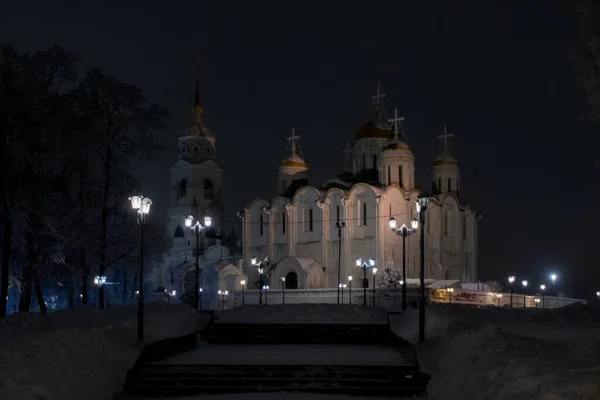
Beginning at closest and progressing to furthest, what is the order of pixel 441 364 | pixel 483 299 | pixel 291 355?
pixel 441 364 → pixel 291 355 → pixel 483 299

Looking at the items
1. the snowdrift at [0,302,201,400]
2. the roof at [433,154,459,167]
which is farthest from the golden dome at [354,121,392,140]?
the snowdrift at [0,302,201,400]

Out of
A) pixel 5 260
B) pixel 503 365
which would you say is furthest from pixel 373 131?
pixel 503 365

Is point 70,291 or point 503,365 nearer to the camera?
point 503,365

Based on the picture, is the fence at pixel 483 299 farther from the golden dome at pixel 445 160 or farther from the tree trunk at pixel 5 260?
the tree trunk at pixel 5 260

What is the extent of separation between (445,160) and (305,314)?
4095cm

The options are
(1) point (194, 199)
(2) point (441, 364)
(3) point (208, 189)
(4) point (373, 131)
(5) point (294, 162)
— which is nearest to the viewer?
(2) point (441, 364)

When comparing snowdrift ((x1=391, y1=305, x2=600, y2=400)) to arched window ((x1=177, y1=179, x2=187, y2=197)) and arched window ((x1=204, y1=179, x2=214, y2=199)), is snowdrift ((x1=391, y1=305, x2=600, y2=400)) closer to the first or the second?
arched window ((x1=204, y1=179, x2=214, y2=199))

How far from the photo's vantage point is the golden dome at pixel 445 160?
227 ft

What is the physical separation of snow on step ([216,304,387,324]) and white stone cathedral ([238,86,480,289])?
25.8 metres

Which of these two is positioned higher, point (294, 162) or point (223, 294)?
point (294, 162)

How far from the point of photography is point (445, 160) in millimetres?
69312

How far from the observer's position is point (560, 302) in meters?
55.1

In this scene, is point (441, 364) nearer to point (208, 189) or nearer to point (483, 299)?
point (483, 299)

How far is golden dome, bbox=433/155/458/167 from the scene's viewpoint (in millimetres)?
69250
